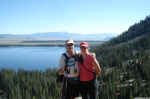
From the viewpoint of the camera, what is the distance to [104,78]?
3566cm

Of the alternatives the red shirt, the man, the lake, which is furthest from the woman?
the lake

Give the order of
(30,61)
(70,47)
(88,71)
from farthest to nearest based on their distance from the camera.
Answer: (30,61)
(88,71)
(70,47)

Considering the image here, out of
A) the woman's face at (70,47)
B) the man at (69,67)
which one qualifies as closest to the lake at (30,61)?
the man at (69,67)

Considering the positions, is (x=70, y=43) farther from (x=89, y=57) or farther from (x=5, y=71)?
(x=5, y=71)

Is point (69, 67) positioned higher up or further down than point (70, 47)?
further down

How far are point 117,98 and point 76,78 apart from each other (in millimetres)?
15433

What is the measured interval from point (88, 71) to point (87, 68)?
3.8 inches

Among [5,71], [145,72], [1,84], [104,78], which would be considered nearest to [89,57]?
[145,72]

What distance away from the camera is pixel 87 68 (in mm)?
5129

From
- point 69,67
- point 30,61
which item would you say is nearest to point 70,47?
point 69,67

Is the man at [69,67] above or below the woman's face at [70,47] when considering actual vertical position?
below

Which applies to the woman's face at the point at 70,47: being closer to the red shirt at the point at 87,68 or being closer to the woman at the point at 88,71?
the woman at the point at 88,71

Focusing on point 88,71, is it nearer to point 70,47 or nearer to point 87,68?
point 87,68

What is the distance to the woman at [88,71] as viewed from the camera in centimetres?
504
